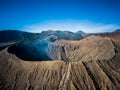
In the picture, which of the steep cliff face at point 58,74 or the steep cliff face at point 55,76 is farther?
the steep cliff face at point 58,74

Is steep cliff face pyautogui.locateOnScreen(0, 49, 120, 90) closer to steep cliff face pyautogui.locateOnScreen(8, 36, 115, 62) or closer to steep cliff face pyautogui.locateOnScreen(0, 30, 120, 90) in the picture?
steep cliff face pyautogui.locateOnScreen(0, 30, 120, 90)

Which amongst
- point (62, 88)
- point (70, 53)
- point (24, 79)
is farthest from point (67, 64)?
point (70, 53)

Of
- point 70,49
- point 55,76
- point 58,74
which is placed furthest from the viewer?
point 70,49

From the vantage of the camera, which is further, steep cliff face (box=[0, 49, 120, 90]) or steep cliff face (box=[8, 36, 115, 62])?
steep cliff face (box=[8, 36, 115, 62])

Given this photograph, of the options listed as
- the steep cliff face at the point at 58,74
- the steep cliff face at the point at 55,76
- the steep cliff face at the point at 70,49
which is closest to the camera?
the steep cliff face at the point at 55,76

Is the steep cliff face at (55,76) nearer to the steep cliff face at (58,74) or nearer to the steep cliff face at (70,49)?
the steep cliff face at (58,74)

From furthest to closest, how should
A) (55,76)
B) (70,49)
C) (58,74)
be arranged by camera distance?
(70,49) < (58,74) < (55,76)

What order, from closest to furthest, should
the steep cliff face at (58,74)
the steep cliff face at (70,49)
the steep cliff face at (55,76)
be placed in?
the steep cliff face at (55,76) → the steep cliff face at (58,74) → the steep cliff face at (70,49)

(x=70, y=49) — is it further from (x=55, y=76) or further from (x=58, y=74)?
(x=55, y=76)

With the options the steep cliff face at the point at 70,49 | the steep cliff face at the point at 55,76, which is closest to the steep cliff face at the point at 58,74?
the steep cliff face at the point at 55,76

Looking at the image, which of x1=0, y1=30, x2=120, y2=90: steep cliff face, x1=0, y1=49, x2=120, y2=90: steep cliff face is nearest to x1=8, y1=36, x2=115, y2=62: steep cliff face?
x1=0, y1=30, x2=120, y2=90: steep cliff face

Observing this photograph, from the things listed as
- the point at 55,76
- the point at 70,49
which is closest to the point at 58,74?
the point at 55,76
